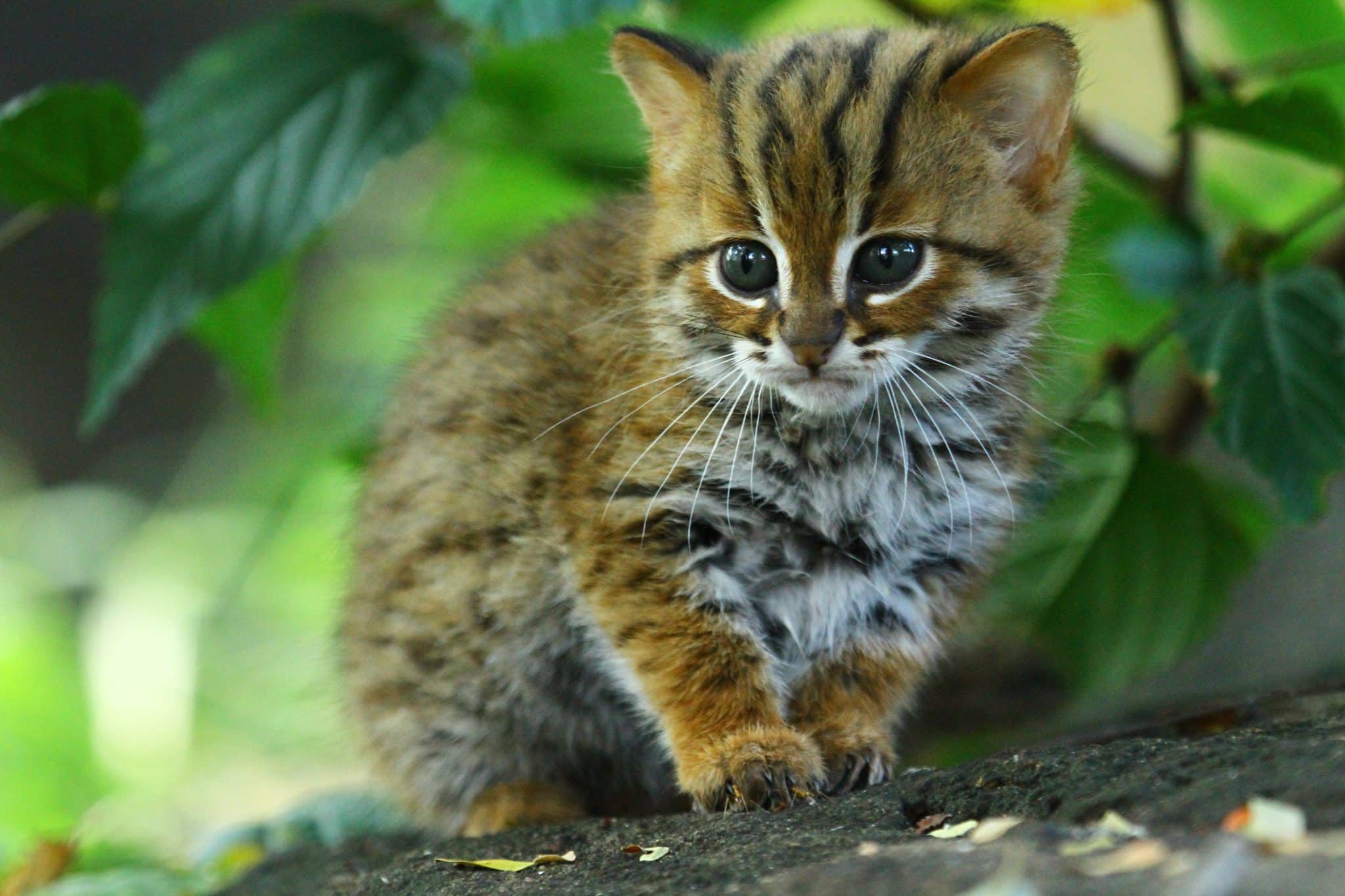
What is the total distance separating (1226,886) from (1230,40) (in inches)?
199

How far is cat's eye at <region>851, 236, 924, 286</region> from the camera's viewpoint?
3514mm

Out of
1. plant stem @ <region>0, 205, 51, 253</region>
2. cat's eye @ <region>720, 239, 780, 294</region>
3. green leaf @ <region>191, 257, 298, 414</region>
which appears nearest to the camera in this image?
cat's eye @ <region>720, 239, 780, 294</region>

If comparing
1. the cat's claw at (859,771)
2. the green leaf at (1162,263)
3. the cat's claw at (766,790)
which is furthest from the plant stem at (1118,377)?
the cat's claw at (766,790)

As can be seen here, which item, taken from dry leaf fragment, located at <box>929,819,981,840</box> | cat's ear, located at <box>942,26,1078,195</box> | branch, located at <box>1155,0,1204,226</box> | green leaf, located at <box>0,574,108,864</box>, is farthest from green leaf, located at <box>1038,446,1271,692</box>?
green leaf, located at <box>0,574,108,864</box>

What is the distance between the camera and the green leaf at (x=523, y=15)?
407 centimetres

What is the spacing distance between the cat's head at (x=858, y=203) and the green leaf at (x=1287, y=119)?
0.68m

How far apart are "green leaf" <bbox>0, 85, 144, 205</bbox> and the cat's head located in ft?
5.86

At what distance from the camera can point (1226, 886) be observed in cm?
214

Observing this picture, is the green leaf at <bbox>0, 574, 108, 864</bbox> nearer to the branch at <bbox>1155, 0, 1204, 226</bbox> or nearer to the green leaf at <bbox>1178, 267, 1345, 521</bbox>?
the green leaf at <bbox>1178, 267, 1345, 521</bbox>

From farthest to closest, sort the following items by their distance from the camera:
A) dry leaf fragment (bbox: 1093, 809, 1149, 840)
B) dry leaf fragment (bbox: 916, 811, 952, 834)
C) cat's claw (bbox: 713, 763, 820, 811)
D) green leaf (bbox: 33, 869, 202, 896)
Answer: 1. green leaf (bbox: 33, 869, 202, 896)
2. cat's claw (bbox: 713, 763, 820, 811)
3. dry leaf fragment (bbox: 916, 811, 952, 834)
4. dry leaf fragment (bbox: 1093, 809, 1149, 840)

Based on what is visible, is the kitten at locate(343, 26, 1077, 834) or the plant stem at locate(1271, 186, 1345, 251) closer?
the kitten at locate(343, 26, 1077, 834)

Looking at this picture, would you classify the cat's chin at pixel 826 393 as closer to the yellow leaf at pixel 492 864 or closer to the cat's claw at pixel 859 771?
the cat's claw at pixel 859 771

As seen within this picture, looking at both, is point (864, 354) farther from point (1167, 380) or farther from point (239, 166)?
point (1167, 380)

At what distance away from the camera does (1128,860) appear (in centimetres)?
241
